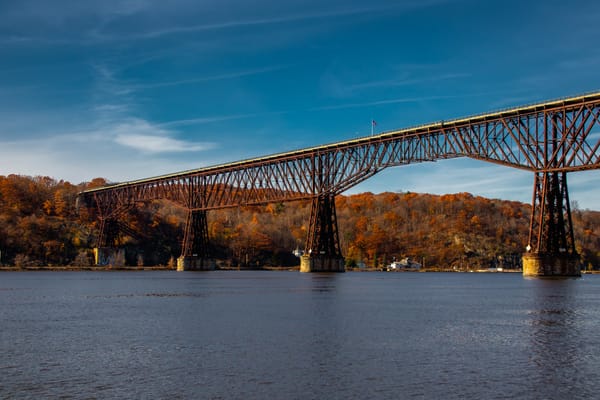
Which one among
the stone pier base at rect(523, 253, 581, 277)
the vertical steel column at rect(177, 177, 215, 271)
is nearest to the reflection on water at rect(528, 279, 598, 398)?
the stone pier base at rect(523, 253, 581, 277)

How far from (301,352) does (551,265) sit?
54351mm

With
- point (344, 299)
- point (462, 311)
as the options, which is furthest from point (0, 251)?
point (462, 311)

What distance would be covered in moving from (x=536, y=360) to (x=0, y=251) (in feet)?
450

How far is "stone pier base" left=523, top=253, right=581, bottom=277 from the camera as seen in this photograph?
72.9 meters

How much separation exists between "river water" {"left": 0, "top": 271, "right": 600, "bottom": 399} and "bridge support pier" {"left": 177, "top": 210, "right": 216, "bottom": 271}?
87.5m

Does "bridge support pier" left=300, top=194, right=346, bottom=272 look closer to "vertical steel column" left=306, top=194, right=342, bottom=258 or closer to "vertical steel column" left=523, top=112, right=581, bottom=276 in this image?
"vertical steel column" left=306, top=194, right=342, bottom=258

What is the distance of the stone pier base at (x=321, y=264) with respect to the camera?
104125 mm

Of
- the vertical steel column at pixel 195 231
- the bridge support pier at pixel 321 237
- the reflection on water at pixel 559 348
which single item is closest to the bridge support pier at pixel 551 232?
the reflection on water at pixel 559 348

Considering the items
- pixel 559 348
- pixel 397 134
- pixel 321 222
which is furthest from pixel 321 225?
pixel 559 348

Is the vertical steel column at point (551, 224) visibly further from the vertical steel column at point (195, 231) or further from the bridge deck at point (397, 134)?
the vertical steel column at point (195, 231)

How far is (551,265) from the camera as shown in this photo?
73.2 meters

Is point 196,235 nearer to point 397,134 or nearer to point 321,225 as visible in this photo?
point 321,225

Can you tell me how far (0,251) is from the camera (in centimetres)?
14112

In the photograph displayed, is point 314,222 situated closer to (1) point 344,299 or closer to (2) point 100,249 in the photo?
(1) point 344,299
